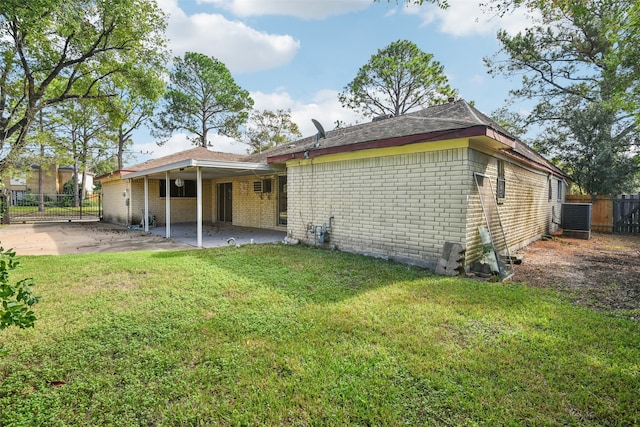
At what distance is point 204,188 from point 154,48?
6.81m

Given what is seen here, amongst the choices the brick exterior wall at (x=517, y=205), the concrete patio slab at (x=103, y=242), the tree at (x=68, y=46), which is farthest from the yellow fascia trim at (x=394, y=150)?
the tree at (x=68, y=46)

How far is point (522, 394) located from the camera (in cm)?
233

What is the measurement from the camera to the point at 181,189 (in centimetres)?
1631

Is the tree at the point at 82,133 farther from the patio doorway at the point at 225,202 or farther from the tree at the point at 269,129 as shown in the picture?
the patio doorway at the point at 225,202

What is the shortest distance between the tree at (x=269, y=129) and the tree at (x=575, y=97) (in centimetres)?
1658

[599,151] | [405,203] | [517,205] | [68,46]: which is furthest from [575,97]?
[68,46]

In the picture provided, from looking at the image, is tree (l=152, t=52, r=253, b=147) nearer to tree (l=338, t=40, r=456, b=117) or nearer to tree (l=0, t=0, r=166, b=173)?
tree (l=338, t=40, r=456, b=117)

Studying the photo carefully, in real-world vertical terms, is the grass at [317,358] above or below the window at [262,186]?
below

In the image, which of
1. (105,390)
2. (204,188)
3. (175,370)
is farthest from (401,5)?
(204,188)

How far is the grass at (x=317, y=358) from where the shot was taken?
7.09 ft

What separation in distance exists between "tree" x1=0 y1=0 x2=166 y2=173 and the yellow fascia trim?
28.5 ft

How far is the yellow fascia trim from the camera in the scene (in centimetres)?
566

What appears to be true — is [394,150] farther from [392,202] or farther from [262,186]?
[262,186]

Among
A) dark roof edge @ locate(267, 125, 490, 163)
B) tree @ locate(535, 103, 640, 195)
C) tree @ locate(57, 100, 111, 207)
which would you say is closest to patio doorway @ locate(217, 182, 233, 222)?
dark roof edge @ locate(267, 125, 490, 163)
